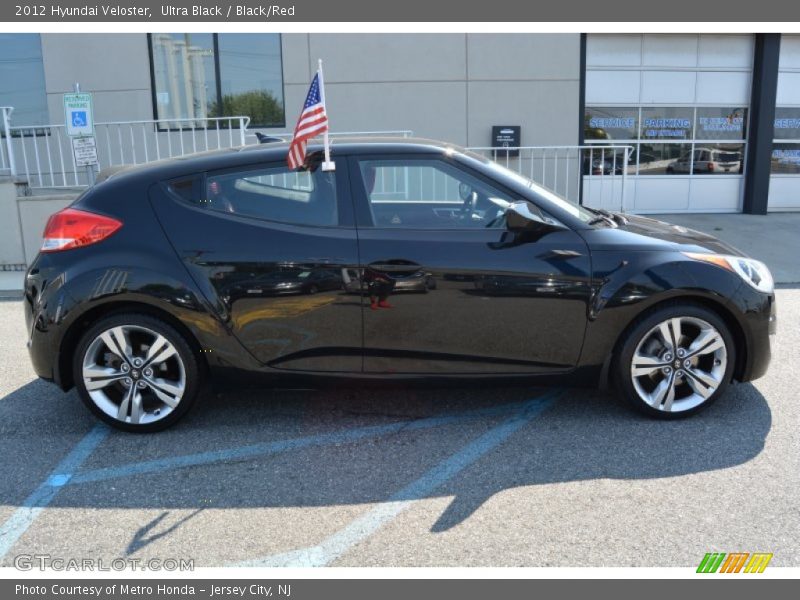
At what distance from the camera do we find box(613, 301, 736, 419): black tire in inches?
158

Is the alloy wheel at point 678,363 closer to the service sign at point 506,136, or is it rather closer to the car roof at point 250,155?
the car roof at point 250,155

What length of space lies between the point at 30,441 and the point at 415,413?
219 centimetres

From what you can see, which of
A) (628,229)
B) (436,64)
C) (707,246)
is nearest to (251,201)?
(628,229)

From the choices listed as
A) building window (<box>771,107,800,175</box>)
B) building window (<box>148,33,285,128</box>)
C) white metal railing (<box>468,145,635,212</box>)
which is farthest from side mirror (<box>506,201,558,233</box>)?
building window (<box>771,107,800,175</box>)

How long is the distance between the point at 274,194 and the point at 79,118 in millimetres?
5363

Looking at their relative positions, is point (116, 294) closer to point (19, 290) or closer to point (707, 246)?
point (707, 246)

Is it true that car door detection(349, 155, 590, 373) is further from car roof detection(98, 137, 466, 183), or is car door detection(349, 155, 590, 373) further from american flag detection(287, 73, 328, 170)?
american flag detection(287, 73, 328, 170)

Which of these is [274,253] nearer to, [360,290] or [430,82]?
[360,290]

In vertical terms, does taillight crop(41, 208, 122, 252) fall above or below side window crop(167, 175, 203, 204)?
below

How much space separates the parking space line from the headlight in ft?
4.16

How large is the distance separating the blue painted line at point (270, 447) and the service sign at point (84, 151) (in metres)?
5.56

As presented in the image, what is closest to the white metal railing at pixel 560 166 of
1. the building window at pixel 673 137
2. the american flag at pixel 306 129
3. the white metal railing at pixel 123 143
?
the building window at pixel 673 137

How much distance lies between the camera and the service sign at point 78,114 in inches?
322

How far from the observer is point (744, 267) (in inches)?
163
